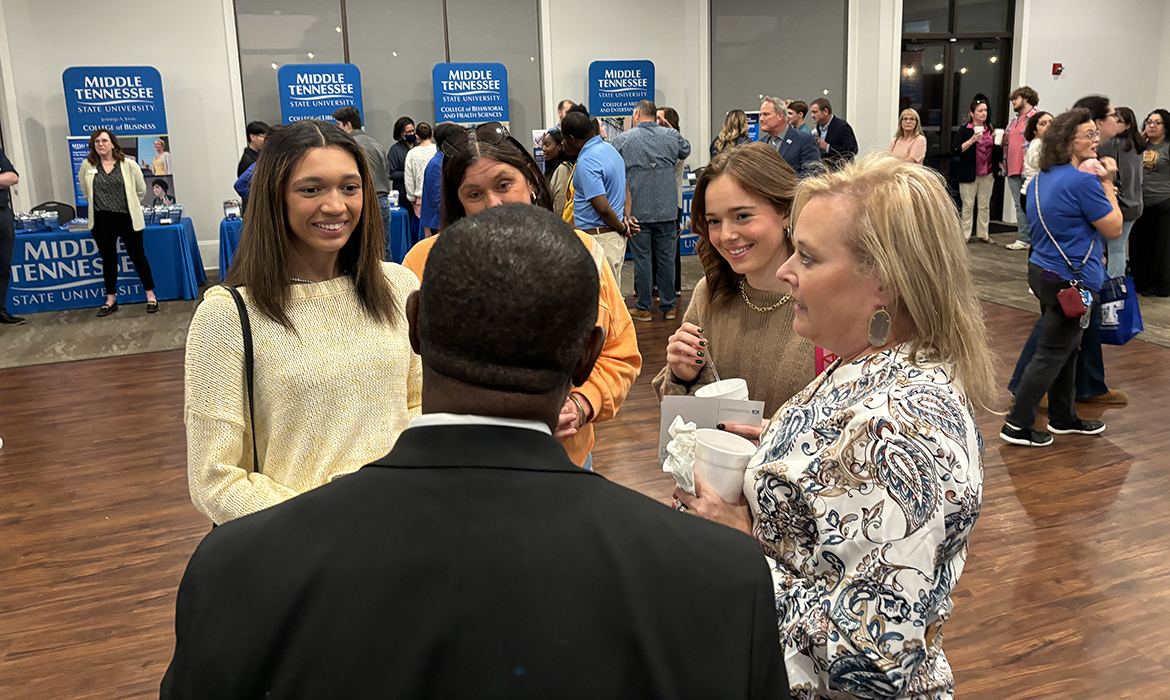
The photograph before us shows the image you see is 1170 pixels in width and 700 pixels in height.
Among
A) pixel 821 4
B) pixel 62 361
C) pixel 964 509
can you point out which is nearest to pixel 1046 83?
pixel 821 4

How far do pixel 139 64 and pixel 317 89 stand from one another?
197cm

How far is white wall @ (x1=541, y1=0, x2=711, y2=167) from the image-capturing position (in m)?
11.4

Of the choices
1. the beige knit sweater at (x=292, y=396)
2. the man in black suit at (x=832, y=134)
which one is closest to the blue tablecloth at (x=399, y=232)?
the man in black suit at (x=832, y=134)

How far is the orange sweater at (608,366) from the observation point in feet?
7.00

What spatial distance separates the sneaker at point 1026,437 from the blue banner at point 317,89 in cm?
778

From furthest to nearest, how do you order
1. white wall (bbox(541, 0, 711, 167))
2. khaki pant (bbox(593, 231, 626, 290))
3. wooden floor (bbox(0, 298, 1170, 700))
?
white wall (bbox(541, 0, 711, 167)) < khaki pant (bbox(593, 231, 626, 290)) < wooden floor (bbox(0, 298, 1170, 700))

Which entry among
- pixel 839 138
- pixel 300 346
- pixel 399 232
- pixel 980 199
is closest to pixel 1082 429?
pixel 300 346

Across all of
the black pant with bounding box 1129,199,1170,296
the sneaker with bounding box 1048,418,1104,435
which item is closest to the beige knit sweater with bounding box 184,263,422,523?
the sneaker with bounding box 1048,418,1104,435

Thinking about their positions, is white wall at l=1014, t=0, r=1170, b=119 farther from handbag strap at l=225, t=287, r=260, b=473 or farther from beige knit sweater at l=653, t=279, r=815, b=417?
handbag strap at l=225, t=287, r=260, b=473

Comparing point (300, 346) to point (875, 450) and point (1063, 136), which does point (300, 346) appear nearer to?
point (875, 450)

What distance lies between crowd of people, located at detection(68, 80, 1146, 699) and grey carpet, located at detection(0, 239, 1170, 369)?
5492 mm

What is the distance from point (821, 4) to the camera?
485 inches

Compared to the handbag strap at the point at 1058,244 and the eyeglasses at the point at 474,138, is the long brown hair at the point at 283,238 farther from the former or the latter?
the handbag strap at the point at 1058,244

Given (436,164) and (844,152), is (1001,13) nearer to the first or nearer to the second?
(844,152)
